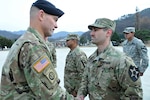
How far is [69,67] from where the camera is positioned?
453 cm

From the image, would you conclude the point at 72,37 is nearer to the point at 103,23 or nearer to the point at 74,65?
the point at 74,65

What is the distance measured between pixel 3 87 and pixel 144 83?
5178 millimetres

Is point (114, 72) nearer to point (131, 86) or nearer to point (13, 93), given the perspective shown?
point (131, 86)

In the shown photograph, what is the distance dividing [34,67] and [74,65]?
10.2ft

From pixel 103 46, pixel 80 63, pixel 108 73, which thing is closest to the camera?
pixel 108 73

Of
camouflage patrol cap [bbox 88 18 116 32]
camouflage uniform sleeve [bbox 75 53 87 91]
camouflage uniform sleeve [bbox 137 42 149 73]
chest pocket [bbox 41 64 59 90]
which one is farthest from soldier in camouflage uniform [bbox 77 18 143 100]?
camouflage uniform sleeve [bbox 137 42 149 73]

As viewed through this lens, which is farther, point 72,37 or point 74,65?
point 72,37

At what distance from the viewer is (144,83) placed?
6.32m

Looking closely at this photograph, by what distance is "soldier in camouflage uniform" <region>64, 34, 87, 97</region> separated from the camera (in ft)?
14.5

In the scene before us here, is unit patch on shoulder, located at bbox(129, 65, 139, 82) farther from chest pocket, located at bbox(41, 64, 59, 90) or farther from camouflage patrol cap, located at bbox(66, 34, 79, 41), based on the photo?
camouflage patrol cap, located at bbox(66, 34, 79, 41)

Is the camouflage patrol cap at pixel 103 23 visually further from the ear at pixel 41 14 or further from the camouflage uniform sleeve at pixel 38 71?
the camouflage uniform sleeve at pixel 38 71

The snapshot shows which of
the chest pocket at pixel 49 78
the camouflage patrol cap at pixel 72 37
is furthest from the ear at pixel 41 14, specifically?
the camouflage patrol cap at pixel 72 37

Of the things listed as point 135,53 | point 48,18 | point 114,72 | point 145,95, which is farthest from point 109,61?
point 145,95

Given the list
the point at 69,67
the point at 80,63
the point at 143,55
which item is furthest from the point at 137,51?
the point at 69,67
